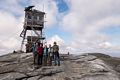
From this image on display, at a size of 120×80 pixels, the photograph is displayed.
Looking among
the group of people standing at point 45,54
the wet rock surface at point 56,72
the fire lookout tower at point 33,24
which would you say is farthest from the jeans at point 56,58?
the fire lookout tower at point 33,24

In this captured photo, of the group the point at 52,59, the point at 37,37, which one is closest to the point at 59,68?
the point at 52,59

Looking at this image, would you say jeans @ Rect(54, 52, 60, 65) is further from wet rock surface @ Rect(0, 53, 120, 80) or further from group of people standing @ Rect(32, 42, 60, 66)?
wet rock surface @ Rect(0, 53, 120, 80)

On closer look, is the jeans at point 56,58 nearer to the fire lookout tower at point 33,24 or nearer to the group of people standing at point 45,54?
the group of people standing at point 45,54

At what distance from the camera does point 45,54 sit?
2880 centimetres

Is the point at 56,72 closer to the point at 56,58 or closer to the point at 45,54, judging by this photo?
the point at 56,58

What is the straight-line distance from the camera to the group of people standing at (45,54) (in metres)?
28.1

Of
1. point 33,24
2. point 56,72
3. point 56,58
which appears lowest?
point 56,72

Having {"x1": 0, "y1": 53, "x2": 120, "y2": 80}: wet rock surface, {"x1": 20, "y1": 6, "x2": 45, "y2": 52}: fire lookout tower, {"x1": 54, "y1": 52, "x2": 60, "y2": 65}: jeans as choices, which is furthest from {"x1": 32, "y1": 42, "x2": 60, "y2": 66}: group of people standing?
{"x1": 20, "y1": 6, "x2": 45, "y2": 52}: fire lookout tower

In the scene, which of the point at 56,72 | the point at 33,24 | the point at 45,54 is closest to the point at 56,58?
the point at 45,54

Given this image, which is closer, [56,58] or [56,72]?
[56,72]

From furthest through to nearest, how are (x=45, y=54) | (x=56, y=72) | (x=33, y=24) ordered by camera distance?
(x=33, y=24) < (x=45, y=54) < (x=56, y=72)

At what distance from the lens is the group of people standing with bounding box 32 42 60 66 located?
28.1 m

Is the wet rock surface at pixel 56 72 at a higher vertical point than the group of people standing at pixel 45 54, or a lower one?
lower

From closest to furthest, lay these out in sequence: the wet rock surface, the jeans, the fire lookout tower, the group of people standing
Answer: the wet rock surface
the group of people standing
the jeans
the fire lookout tower
